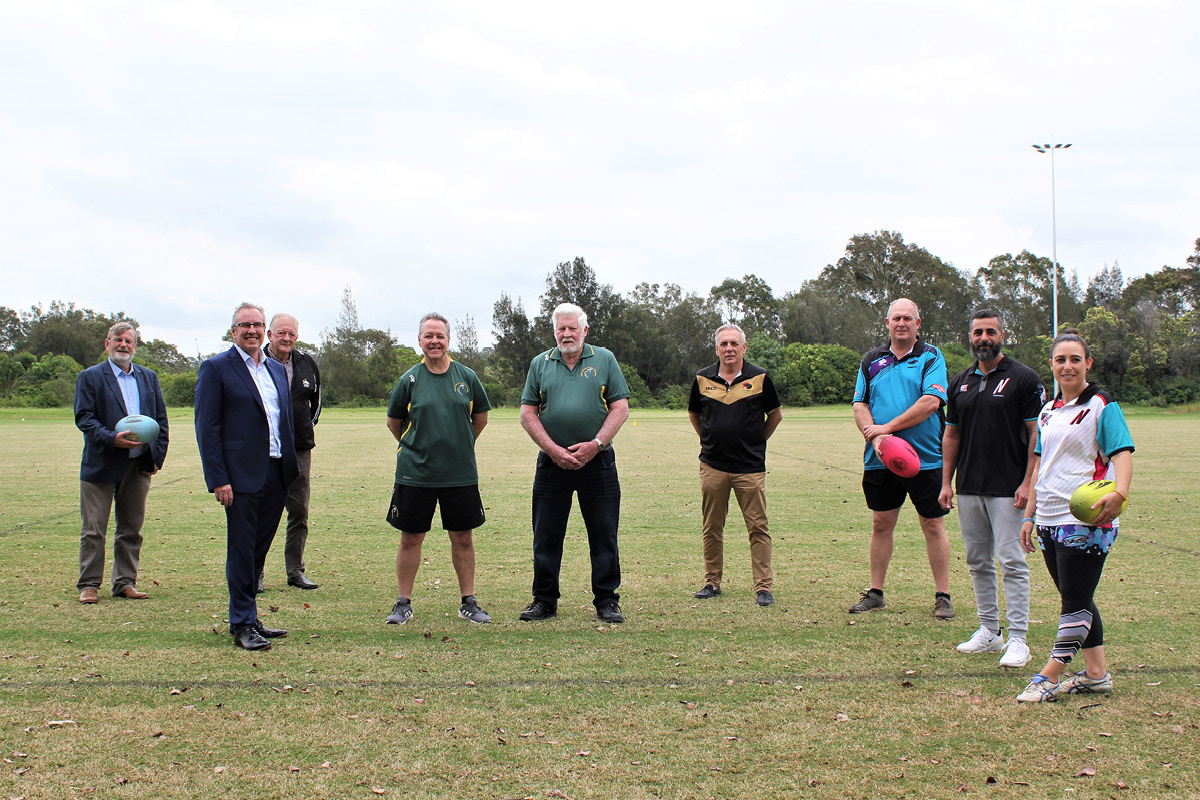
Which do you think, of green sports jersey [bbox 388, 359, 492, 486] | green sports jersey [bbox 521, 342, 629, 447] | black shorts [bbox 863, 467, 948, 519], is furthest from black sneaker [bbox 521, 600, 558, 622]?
black shorts [bbox 863, 467, 948, 519]

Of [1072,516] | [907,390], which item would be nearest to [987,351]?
[907,390]

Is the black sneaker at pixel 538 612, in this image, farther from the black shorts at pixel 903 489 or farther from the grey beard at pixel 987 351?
the grey beard at pixel 987 351

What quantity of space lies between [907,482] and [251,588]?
4.46 metres

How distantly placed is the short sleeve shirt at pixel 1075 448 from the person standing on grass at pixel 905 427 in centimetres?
138

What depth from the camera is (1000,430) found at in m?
5.12

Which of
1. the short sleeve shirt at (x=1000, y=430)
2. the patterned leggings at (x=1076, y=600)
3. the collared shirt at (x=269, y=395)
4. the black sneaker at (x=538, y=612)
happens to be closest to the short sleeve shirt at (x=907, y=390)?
the short sleeve shirt at (x=1000, y=430)

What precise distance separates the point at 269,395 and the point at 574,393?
6.69 feet

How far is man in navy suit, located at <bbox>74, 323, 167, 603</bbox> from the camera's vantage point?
6508 millimetres

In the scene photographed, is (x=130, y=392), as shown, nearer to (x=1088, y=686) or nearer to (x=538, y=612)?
(x=538, y=612)

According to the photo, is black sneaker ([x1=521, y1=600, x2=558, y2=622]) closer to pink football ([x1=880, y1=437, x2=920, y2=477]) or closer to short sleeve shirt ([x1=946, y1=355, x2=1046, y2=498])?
pink football ([x1=880, y1=437, x2=920, y2=477])

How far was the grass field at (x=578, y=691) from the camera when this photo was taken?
3525 millimetres

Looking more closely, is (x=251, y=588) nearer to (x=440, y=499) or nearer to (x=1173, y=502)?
(x=440, y=499)

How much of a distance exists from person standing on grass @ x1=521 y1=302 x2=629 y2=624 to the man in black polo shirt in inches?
34.6

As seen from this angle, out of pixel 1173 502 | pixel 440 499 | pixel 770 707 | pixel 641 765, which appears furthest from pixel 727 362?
pixel 1173 502
